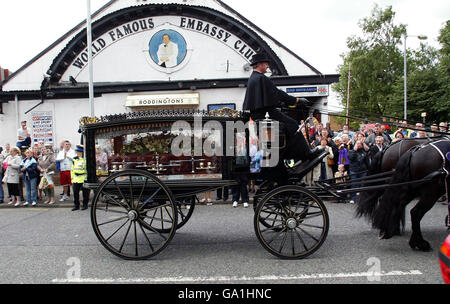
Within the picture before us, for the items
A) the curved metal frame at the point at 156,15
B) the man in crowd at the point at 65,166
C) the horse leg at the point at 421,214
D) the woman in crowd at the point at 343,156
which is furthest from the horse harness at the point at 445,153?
the curved metal frame at the point at 156,15

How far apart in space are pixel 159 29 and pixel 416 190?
13380 mm

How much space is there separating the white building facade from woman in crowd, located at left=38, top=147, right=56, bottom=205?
15.8 feet

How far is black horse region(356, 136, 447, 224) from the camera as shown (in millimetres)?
4871

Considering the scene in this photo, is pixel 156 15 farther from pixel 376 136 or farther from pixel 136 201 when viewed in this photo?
pixel 136 201

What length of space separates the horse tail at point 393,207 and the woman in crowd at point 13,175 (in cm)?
887

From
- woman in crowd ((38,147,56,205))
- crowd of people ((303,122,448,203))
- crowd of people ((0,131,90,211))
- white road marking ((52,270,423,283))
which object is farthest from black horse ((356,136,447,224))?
woman in crowd ((38,147,56,205))

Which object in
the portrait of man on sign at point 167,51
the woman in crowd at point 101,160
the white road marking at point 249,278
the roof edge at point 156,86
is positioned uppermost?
the portrait of man on sign at point 167,51

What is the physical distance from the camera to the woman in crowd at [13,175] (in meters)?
8.98

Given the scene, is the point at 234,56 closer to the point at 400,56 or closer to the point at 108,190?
the point at 108,190

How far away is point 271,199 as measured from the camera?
4121 millimetres

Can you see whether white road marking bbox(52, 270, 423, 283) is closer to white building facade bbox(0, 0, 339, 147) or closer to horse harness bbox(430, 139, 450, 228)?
horse harness bbox(430, 139, 450, 228)

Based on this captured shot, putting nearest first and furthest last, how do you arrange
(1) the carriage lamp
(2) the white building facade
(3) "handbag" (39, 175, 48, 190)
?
(1) the carriage lamp, (3) "handbag" (39, 175, 48, 190), (2) the white building facade

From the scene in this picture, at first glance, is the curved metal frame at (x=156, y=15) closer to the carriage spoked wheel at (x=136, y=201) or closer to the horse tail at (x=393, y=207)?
the horse tail at (x=393, y=207)
